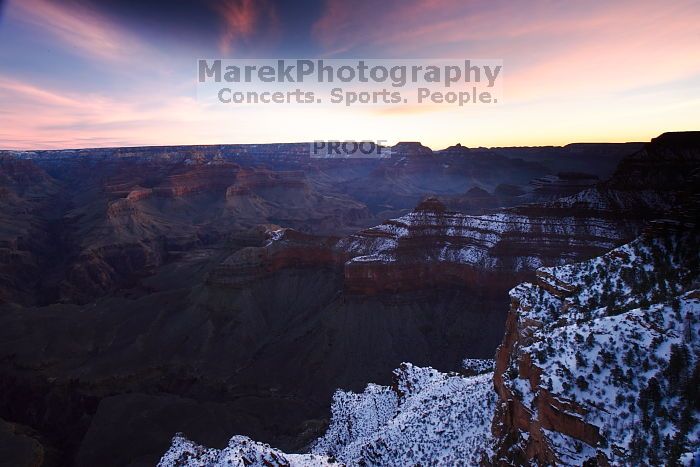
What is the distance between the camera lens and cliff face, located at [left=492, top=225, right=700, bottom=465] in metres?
15.6

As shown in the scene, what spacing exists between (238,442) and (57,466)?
25.2 meters

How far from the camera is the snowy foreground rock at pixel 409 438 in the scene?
2430 centimetres

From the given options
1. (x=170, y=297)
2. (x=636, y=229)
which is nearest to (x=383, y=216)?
(x=170, y=297)

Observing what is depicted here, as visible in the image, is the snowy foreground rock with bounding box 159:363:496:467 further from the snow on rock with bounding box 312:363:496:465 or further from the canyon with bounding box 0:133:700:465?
the canyon with bounding box 0:133:700:465

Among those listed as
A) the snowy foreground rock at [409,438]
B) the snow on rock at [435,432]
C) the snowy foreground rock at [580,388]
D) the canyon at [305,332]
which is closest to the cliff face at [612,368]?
the snowy foreground rock at [580,388]

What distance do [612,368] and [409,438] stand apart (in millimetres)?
13983

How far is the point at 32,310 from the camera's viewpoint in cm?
6850

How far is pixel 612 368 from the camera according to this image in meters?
17.1

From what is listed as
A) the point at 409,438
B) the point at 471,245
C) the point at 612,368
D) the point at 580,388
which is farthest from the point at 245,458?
the point at 471,245

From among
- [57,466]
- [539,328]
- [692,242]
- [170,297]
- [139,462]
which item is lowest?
[57,466]

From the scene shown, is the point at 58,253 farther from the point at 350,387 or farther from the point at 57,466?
the point at 350,387

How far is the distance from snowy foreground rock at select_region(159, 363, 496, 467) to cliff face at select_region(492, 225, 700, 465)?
3.26 m

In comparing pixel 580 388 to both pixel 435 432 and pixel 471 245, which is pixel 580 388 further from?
pixel 471 245

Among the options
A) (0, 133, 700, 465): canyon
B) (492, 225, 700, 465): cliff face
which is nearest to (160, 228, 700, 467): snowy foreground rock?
(492, 225, 700, 465): cliff face
